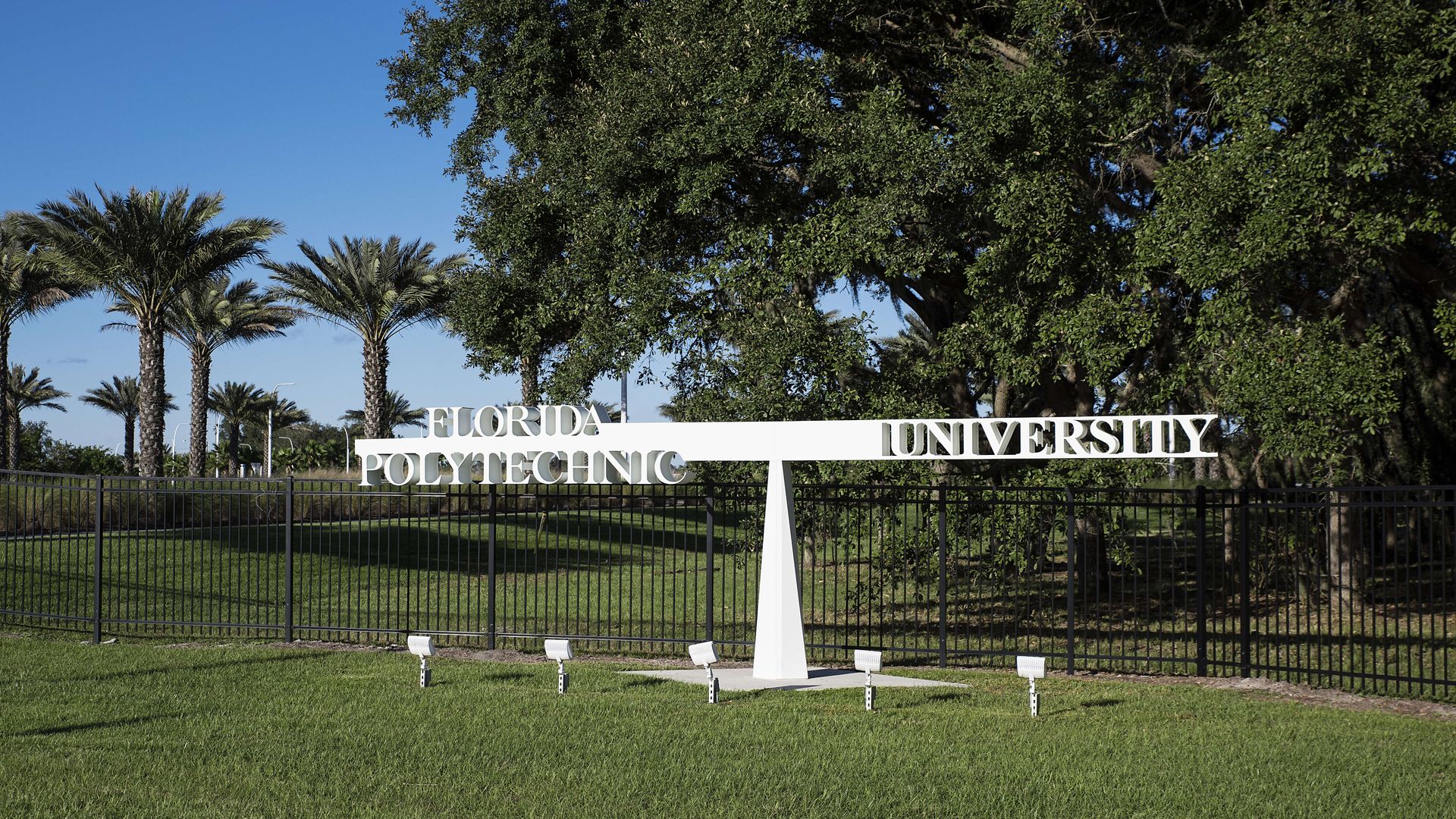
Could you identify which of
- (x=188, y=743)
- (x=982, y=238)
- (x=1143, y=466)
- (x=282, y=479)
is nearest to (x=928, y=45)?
(x=982, y=238)

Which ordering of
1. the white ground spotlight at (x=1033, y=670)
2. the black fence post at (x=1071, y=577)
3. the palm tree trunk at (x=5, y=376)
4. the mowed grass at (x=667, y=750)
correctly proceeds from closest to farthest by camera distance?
1. the mowed grass at (x=667, y=750)
2. the white ground spotlight at (x=1033, y=670)
3. the black fence post at (x=1071, y=577)
4. the palm tree trunk at (x=5, y=376)

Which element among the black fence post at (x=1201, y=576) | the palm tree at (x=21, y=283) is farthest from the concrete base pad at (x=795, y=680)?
the palm tree at (x=21, y=283)

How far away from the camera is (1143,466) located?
1448cm

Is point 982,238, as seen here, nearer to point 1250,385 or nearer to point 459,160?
point 1250,385

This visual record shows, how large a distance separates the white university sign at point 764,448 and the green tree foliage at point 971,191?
1.81 metres

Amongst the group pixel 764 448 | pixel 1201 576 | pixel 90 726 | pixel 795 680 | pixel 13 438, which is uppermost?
pixel 13 438

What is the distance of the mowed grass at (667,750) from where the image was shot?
23.8ft

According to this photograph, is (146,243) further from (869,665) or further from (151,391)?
(869,665)

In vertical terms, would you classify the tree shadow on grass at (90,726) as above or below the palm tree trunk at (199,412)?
below

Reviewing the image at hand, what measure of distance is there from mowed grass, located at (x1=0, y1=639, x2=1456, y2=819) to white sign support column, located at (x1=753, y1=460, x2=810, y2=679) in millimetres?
794

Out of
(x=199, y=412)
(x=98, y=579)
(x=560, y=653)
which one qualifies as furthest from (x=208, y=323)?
(x=560, y=653)

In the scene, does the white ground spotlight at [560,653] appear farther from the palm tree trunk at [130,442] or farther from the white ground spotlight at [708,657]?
the palm tree trunk at [130,442]

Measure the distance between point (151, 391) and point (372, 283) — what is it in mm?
6165

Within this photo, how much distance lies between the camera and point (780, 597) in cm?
1189
